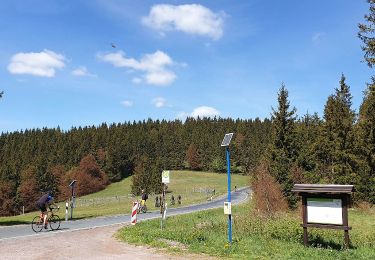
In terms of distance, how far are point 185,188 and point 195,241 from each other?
272 feet

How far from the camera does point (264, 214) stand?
2481 centimetres

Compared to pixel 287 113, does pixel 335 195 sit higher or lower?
lower

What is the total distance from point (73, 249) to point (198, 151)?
420 feet

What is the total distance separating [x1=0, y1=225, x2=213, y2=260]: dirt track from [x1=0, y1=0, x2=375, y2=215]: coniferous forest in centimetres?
1631

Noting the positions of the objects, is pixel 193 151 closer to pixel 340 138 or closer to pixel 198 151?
pixel 198 151

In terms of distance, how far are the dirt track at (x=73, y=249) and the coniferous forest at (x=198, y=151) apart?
53.5 feet

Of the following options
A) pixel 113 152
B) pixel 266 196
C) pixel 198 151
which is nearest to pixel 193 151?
pixel 198 151

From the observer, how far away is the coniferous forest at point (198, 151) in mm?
36406

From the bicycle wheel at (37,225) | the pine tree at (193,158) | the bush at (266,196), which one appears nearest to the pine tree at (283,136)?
the bush at (266,196)

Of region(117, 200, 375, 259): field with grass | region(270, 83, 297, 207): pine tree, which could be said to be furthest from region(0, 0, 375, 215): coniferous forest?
region(117, 200, 375, 259): field with grass

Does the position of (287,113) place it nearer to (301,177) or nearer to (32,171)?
(301,177)

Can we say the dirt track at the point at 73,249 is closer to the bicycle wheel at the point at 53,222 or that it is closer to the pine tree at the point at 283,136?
the bicycle wheel at the point at 53,222

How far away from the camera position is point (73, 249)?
14047mm

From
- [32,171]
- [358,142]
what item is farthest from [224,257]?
[32,171]
